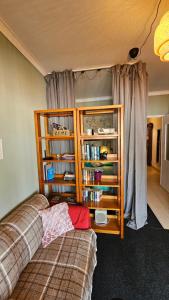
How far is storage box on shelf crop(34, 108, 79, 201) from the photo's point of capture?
216 cm

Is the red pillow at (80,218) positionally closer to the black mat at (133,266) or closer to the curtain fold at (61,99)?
the black mat at (133,266)

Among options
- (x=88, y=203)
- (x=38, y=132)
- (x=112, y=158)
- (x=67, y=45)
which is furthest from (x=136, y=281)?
(x=67, y=45)

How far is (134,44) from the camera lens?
1.83 m

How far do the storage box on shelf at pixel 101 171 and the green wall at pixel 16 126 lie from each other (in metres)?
0.70

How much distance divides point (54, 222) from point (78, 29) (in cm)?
213

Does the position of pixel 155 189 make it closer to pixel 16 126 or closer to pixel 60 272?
pixel 60 272

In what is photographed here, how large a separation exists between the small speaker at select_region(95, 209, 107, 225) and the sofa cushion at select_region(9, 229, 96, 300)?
0.77 metres

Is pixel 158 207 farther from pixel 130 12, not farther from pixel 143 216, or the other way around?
pixel 130 12

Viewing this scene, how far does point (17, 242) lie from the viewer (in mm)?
1169

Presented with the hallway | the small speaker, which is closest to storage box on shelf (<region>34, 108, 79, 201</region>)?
the small speaker

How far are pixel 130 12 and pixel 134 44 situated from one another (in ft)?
1.61

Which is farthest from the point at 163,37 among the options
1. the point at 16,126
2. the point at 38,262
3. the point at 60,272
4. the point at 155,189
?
the point at 155,189

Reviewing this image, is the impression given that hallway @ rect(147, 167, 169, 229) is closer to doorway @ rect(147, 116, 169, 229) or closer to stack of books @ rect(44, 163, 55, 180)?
doorway @ rect(147, 116, 169, 229)

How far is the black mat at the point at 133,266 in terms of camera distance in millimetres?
1339
